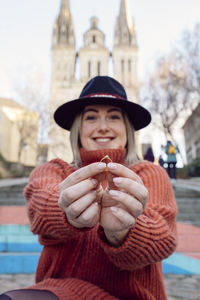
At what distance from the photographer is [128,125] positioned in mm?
1813

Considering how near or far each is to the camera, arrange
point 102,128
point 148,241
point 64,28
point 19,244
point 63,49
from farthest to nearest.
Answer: point 64,28 → point 63,49 → point 19,244 → point 102,128 → point 148,241

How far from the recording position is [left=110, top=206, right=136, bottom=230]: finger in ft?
3.02

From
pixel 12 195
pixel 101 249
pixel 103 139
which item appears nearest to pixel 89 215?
pixel 101 249

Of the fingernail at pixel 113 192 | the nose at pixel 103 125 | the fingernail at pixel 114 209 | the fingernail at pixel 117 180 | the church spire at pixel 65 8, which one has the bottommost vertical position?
the fingernail at pixel 114 209

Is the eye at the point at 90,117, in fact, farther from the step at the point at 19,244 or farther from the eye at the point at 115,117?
the step at the point at 19,244

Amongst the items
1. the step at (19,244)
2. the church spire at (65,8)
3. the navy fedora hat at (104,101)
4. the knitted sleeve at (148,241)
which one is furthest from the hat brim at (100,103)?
the church spire at (65,8)

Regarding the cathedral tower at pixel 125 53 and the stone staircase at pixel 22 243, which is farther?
the cathedral tower at pixel 125 53

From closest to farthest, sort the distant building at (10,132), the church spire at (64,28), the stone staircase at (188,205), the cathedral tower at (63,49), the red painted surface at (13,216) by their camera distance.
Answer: the red painted surface at (13,216) < the stone staircase at (188,205) < the distant building at (10,132) < the cathedral tower at (63,49) < the church spire at (64,28)

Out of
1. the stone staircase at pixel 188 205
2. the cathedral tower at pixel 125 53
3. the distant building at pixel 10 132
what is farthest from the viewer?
the cathedral tower at pixel 125 53

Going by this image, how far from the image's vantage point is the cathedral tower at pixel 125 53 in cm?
4516

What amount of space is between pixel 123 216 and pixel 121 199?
8 cm

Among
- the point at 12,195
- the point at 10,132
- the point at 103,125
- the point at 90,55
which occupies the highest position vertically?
the point at 90,55

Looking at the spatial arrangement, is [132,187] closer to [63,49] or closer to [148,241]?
[148,241]

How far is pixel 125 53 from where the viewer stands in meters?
46.8
